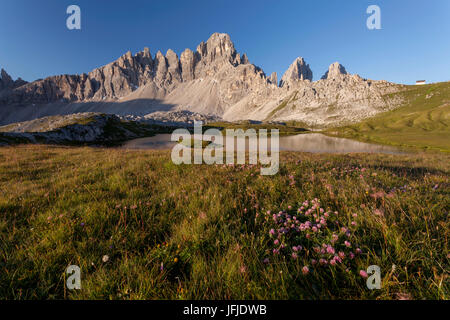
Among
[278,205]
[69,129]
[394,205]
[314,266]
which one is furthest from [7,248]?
[69,129]

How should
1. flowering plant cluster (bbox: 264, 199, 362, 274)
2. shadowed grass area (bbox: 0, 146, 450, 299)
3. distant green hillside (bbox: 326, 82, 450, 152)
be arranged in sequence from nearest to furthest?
shadowed grass area (bbox: 0, 146, 450, 299) → flowering plant cluster (bbox: 264, 199, 362, 274) → distant green hillside (bbox: 326, 82, 450, 152)

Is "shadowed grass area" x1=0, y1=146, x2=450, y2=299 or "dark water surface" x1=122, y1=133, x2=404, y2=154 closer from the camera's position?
"shadowed grass area" x1=0, y1=146, x2=450, y2=299

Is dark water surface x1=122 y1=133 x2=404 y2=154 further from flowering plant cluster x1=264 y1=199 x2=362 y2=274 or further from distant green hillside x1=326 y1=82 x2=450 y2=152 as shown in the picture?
distant green hillside x1=326 y1=82 x2=450 y2=152

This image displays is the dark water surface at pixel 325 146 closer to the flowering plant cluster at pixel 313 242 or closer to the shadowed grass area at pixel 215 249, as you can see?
the shadowed grass area at pixel 215 249

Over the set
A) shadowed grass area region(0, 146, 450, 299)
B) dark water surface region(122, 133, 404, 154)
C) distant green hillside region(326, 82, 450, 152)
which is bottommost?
shadowed grass area region(0, 146, 450, 299)

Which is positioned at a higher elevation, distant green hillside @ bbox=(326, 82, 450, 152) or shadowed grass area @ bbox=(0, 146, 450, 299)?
distant green hillside @ bbox=(326, 82, 450, 152)

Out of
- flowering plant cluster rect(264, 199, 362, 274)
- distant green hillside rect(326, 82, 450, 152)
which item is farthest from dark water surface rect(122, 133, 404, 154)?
distant green hillside rect(326, 82, 450, 152)

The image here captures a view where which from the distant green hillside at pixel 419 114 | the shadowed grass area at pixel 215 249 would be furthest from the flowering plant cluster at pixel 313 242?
the distant green hillside at pixel 419 114

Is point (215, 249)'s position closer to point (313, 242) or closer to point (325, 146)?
point (313, 242)

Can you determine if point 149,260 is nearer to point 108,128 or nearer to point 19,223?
point 19,223

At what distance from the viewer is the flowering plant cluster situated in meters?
1.96

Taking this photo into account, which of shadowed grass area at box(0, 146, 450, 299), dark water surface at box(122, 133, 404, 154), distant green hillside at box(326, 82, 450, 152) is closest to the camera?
shadowed grass area at box(0, 146, 450, 299)

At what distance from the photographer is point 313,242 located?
2.44 metres

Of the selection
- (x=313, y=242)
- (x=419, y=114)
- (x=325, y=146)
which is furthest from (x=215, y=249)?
(x=419, y=114)
